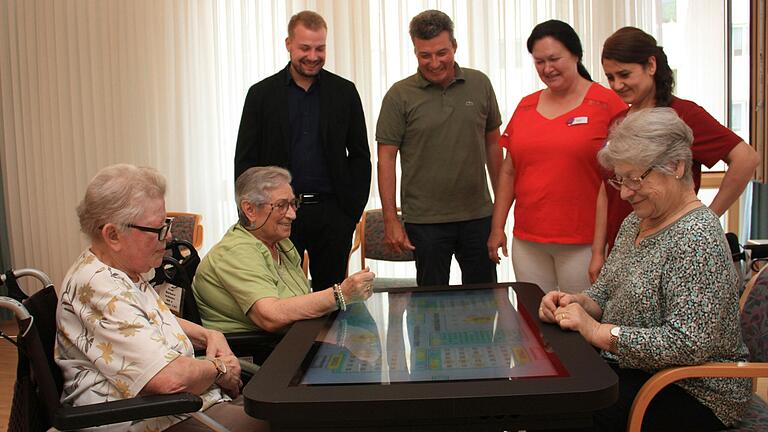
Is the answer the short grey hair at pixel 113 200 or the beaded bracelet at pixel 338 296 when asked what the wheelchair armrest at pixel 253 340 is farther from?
the short grey hair at pixel 113 200

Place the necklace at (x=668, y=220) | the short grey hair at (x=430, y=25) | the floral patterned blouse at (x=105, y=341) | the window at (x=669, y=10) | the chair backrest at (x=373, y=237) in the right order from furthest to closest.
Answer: the window at (x=669, y=10) → the chair backrest at (x=373, y=237) → the short grey hair at (x=430, y=25) → the necklace at (x=668, y=220) → the floral patterned blouse at (x=105, y=341)

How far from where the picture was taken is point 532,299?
223cm

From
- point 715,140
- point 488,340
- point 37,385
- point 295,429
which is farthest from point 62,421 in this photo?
point 715,140

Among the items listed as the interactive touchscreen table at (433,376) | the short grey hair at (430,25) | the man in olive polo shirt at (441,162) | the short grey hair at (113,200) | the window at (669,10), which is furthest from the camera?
the window at (669,10)

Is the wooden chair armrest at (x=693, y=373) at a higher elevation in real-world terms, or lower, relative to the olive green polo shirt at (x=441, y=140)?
lower

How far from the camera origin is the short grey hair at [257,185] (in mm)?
2455

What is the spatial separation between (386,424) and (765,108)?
12.1ft

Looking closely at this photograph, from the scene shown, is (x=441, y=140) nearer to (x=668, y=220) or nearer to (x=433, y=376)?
(x=668, y=220)

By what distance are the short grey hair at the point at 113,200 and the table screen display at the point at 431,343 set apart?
1.77ft

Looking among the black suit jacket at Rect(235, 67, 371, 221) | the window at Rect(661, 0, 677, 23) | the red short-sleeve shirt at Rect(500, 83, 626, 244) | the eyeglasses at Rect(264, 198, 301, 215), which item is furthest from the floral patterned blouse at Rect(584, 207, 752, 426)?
the window at Rect(661, 0, 677, 23)

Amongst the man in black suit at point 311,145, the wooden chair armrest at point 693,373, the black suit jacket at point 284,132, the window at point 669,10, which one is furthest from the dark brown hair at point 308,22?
the window at point 669,10

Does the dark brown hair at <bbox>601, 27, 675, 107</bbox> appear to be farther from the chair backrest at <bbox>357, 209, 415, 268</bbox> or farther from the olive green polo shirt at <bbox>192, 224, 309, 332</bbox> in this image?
the chair backrest at <bbox>357, 209, 415, 268</bbox>

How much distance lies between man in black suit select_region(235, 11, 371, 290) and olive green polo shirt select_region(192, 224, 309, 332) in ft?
2.34

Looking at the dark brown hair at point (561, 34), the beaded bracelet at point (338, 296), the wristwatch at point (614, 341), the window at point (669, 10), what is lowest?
the wristwatch at point (614, 341)
